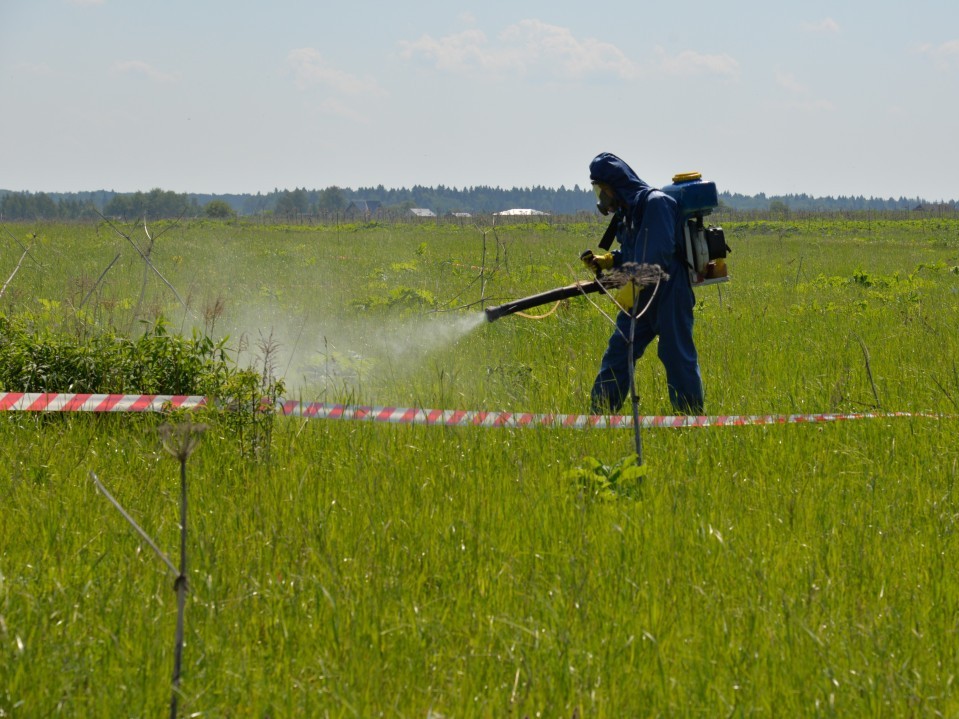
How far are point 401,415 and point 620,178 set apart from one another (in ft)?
7.22

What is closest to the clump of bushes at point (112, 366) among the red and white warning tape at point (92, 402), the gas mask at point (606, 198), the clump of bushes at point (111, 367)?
the clump of bushes at point (111, 367)

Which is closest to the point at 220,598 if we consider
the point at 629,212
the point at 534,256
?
the point at 629,212

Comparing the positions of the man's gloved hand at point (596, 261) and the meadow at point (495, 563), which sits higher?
the man's gloved hand at point (596, 261)

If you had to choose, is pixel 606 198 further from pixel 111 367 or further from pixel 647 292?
pixel 111 367

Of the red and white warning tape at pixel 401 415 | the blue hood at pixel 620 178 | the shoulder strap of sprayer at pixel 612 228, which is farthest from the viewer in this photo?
the shoulder strap of sprayer at pixel 612 228

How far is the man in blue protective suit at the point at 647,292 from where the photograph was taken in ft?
19.8

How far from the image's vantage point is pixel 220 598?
127 inches

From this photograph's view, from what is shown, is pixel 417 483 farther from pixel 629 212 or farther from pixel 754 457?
pixel 629 212

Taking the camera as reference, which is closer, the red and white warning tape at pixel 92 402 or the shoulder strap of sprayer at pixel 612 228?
the red and white warning tape at pixel 92 402

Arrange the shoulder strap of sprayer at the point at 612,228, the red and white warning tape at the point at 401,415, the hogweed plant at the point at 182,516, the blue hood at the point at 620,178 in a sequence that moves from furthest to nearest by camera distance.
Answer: the shoulder strap of sprayer at the point at 612,228
the blue hood at the point at 620,178
the red and white warning tape at the point at 401,415
the hogweed plant at the point at 182,516

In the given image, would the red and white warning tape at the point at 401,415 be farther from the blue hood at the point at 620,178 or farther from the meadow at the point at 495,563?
the blue hood at the point at 620,178

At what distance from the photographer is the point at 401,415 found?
18.6 ft

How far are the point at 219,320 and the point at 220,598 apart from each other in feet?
23.6

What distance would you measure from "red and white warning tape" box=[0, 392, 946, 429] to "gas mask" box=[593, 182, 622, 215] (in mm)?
1478
